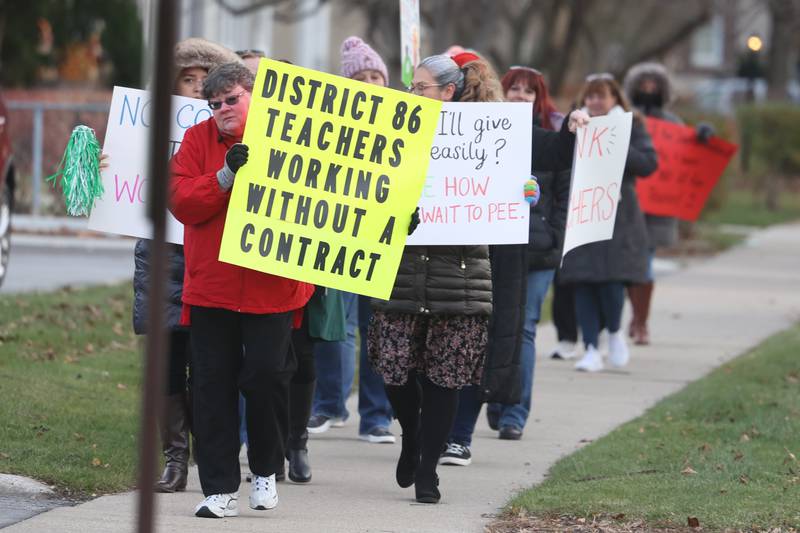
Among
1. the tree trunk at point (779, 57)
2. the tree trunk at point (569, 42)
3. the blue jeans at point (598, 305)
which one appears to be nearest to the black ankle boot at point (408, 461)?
the blue jeans at point (598, 305)

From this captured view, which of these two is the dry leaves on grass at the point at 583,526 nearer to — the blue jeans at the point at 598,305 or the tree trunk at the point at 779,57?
the blue jeans at the point at 598,305

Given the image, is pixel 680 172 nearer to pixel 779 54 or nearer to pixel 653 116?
pixel 653 116

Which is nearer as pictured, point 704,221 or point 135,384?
point 135,384

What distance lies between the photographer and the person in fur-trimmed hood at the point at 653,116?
11.6 metres

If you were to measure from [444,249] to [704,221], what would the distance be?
57.9 feet

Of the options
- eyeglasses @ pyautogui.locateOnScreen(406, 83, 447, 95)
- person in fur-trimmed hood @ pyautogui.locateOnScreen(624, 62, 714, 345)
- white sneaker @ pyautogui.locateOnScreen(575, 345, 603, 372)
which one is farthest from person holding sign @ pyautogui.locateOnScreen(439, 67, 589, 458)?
person in fur-trimmed hood @ pyautogui.locateOnScreen(624, 62, 714, 345)

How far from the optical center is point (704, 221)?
2372cm

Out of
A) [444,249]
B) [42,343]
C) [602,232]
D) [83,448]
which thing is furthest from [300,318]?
[42,343]

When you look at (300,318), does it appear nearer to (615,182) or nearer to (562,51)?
(615,182)

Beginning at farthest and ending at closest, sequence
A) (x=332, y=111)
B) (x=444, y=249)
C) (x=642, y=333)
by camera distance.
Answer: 1. (x=642, y=333)
2. (x=444, y=249)
3. (x=332, y=111)

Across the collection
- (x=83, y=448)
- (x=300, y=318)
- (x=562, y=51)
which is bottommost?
(x=83, y=448)

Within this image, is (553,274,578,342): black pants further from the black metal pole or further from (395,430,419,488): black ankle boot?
the black metal pole

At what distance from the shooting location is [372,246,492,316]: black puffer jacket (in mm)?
6484

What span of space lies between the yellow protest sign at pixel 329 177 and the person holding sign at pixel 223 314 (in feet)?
0.31
